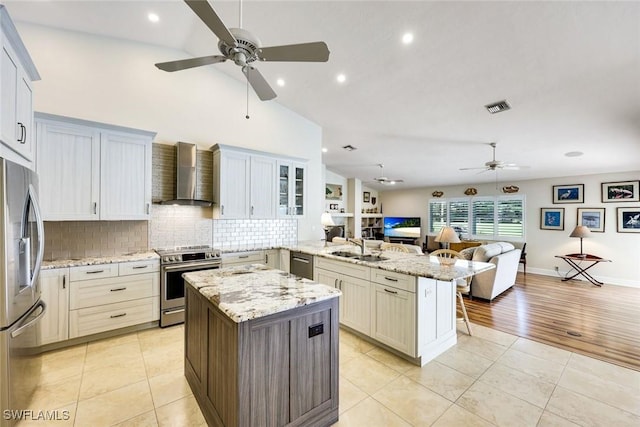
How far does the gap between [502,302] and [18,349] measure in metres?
5.75

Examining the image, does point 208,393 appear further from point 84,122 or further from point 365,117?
point 365,117

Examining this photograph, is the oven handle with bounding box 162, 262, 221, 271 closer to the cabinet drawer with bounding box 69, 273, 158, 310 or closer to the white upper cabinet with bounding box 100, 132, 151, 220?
the cabinet drawer with bounding box 69, 273, 158, 310

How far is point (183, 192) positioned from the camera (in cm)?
376

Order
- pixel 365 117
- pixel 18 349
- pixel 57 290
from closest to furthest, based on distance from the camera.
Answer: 1. pixel 18 349
2. pixel 57 290
3. pixel 365 117

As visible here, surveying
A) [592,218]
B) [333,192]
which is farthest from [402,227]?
[592,218]

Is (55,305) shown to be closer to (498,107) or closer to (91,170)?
(91,170)

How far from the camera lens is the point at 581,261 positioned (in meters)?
6.28

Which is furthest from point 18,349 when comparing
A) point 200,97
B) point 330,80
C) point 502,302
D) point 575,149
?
Answer: point 575,149

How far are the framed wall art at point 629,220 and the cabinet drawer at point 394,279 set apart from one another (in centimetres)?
667

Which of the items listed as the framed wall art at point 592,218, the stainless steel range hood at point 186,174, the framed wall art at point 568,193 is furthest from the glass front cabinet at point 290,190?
the framed wall art at point 592,218

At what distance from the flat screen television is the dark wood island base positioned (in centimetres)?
844

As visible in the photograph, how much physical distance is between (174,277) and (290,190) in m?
2.26

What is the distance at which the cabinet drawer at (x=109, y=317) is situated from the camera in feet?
9.32

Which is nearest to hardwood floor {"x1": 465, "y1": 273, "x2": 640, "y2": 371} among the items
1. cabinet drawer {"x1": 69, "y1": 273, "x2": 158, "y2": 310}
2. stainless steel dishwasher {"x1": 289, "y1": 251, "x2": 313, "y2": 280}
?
stainless steel dishwasher {"x1": 289, "y1": 251, "x2": 313, "y2": 280}
